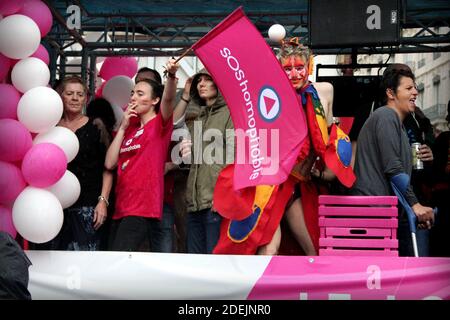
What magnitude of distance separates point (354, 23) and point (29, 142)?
3.34 metres

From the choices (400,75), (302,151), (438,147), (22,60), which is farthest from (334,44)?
(22,60)

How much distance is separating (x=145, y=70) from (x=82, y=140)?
3.39 feet

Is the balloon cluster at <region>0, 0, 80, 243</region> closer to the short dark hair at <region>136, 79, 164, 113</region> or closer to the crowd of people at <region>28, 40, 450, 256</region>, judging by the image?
the crowd of people at <region>28, 40, 450, 256</region>

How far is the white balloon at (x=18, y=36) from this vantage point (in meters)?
4.13

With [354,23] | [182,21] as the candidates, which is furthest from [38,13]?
[182,21]

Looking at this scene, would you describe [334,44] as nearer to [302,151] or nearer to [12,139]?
[302,151]

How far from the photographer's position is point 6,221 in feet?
13.3

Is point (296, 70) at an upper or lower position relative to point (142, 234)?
upper

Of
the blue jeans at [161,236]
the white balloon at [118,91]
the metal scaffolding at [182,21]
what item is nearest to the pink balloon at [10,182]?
the blue jeans at [161,236]

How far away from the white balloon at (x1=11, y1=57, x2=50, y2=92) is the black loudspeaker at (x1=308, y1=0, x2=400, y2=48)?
2944 millimetres

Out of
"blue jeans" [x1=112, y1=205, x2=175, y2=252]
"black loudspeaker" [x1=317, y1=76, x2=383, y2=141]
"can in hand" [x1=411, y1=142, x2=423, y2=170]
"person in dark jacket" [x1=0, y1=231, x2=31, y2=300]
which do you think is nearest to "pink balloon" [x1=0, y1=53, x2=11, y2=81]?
"blue jeans" [x1=112, y1=205, x2=175, y2=252]

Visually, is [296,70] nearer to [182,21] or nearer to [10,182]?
[10,182]
